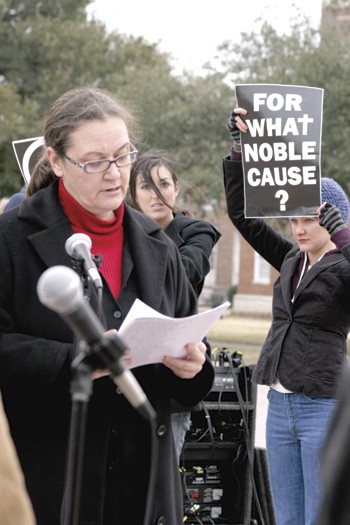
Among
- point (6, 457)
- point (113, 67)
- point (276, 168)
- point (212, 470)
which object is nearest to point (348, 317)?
point (276, 168)

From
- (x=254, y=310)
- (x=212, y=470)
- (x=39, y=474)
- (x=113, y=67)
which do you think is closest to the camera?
(x=39, y=474)

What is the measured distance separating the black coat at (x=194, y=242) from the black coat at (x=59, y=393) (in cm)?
208

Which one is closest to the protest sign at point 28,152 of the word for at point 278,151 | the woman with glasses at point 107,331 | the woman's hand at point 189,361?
the word for at point 278,151

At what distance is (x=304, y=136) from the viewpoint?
497 cm

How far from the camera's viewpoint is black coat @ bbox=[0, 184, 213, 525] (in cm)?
307

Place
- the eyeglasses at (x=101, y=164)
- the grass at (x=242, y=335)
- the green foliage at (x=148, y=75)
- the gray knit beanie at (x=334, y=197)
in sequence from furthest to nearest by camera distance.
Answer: the green foliage at (x=148, y=75)
the grass at (x=242, y=335)
the gray knit beanie at (x=334, y=197)
the eyeglasses at (x=101, y=164)

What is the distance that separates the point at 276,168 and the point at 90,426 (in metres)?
2.21

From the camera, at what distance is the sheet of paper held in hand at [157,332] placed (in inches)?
113

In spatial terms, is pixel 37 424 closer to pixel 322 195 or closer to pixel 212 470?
pixel 322 195

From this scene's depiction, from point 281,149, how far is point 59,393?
7.39 ft

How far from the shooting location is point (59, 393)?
309 cm

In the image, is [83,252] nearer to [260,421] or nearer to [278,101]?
[278,101]

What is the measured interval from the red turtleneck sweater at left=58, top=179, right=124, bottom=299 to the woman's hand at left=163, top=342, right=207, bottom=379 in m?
0.31

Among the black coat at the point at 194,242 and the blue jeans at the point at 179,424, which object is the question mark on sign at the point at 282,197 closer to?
the black coat at the point at 194,242
